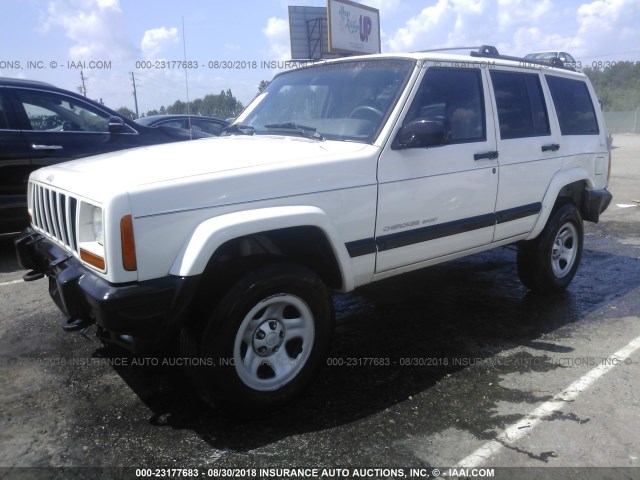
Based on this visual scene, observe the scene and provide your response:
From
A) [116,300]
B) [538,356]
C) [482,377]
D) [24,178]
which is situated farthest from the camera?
[24,178]

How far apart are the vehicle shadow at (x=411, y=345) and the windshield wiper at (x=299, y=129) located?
1.56 m

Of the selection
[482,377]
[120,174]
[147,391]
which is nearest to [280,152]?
[120,174]

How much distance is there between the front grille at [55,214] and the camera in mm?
2852

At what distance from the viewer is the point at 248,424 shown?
114 inches

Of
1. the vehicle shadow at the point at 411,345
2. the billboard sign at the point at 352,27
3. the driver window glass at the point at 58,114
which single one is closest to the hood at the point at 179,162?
the vehicle shadow at the point at 411,345

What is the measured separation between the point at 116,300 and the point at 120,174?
2.26 ft

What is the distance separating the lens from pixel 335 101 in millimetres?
3738

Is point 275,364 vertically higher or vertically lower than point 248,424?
higher

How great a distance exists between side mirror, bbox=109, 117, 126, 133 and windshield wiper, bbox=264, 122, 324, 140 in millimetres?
2866

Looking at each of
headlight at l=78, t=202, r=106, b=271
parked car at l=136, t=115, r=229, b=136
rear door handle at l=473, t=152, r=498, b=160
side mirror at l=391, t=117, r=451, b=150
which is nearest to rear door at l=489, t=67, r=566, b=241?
rear door handle at l=473, t=152, r=498, b=160

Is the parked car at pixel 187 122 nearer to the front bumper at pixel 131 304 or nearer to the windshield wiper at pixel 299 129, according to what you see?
the windshield wiper at pixel 299 129

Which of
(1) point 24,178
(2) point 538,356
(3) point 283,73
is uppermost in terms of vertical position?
(3) point 283,73

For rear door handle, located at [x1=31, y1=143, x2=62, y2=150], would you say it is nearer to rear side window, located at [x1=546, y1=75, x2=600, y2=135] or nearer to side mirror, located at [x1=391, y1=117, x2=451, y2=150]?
side mirror, located at [x1=391, y1=117, x2=451, y2=150]

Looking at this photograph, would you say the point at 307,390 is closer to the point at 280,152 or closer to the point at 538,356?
the point at 280,152
